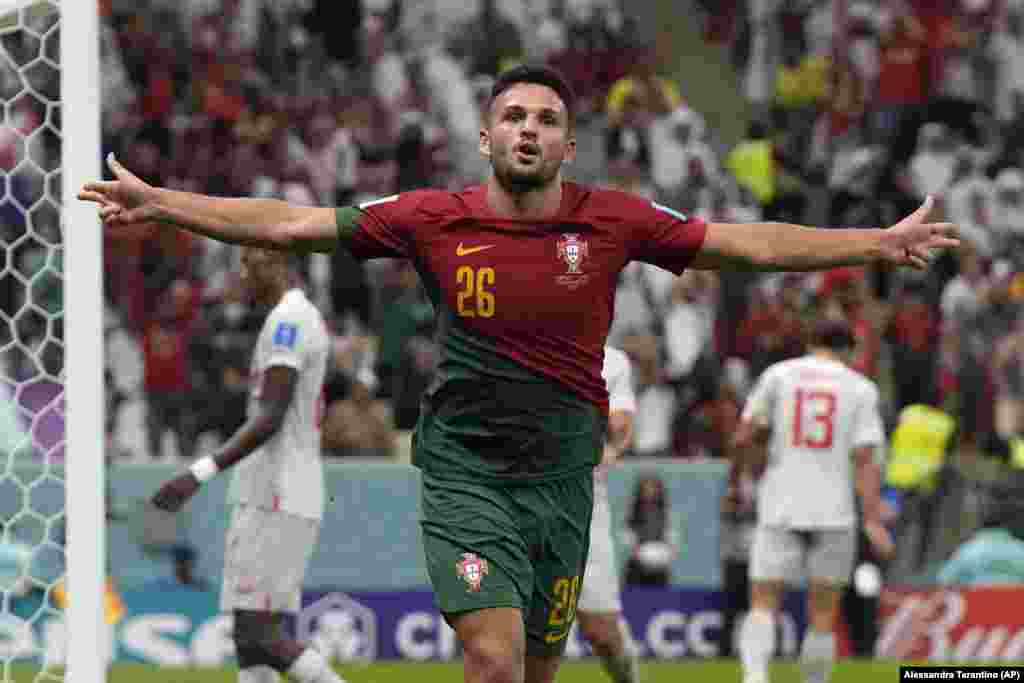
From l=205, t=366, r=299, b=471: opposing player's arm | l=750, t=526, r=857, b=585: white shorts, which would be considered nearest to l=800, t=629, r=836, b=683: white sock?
l=750, t=526, r=857, b=585: white shorts

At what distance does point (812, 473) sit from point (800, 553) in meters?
0.45

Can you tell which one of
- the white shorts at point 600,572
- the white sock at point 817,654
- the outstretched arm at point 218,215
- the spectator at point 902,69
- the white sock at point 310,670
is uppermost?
the spectator at point 902,69

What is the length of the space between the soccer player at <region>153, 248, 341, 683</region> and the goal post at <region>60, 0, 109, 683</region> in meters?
1.28

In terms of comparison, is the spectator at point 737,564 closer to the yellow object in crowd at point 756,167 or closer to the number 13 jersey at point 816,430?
the number 13 jersey at point 816,430

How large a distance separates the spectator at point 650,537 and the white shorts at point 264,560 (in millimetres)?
5697

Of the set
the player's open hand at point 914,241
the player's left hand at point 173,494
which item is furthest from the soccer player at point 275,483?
the player's open hand at point 914,241

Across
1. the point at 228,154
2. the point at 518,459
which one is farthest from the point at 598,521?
the point at 228,154

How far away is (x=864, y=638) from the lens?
→ 15008mm

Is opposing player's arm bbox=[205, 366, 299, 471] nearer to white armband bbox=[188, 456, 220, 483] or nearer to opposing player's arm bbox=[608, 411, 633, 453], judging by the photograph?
white armband bbox=[188, 456, 220, 483]

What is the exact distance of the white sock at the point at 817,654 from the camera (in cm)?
1154

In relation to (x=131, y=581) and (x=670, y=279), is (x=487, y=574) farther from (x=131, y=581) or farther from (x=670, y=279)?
(x=670, y=279)

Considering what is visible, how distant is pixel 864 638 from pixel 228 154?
25.2 feet

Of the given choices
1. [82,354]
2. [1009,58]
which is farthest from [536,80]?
[1009,58]

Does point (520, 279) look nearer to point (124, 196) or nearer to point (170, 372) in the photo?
point (124, 196)
